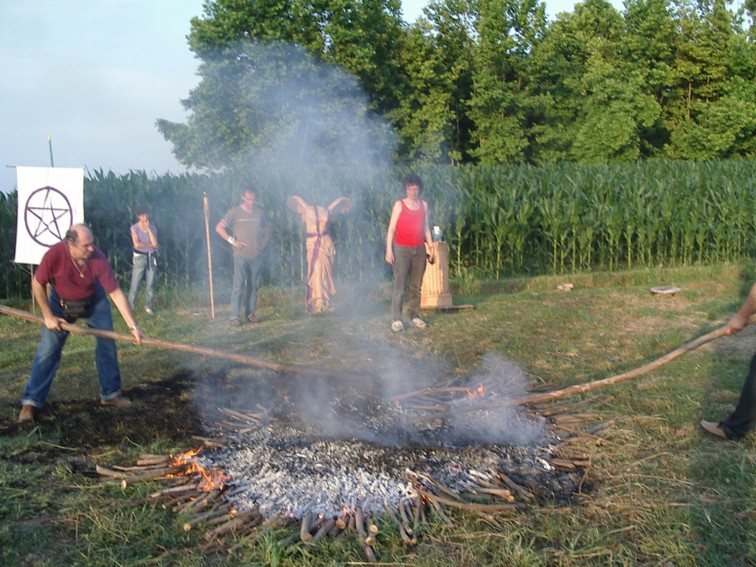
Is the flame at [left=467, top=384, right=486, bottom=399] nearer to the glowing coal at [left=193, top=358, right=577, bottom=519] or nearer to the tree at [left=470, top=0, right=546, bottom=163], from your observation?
the glowing coal at [left=193, top=358, right=577, bottom=519]

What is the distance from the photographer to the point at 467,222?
1354 cm

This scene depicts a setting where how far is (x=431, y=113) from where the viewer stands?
91.4 ft

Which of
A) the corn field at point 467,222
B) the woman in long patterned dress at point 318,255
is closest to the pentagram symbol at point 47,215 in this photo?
the corn field at point 467,222

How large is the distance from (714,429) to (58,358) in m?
5.17

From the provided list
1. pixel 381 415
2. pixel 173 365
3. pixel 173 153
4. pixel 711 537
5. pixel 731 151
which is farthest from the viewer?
pixel 731 151

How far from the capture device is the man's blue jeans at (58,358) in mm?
5589

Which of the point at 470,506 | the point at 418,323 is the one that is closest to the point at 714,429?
the point at 470,506

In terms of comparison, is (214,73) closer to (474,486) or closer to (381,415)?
(381,415)

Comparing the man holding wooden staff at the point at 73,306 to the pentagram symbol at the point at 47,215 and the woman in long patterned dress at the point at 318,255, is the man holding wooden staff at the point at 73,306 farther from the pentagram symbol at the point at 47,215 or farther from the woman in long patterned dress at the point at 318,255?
the woman in long patterned dress at the point at 318,255

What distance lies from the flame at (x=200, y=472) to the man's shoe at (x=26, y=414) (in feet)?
5.33

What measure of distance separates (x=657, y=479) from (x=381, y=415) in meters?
2.06

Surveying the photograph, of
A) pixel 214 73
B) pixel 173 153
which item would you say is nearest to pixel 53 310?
pixel 214 73

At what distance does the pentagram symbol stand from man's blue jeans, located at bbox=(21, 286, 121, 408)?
173 inches

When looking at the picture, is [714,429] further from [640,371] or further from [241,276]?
[241,276]
